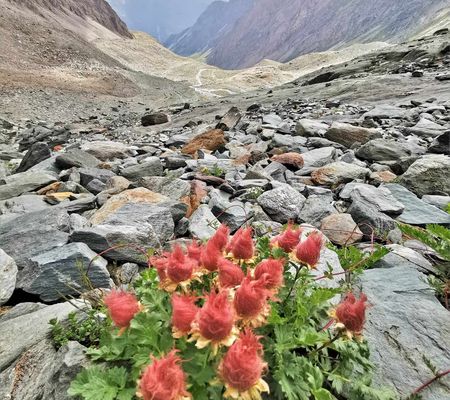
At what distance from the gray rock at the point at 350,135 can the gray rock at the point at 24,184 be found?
6596mm

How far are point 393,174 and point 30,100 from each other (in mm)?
33149

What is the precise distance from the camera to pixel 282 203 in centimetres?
536

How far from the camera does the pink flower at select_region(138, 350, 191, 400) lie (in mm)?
1548

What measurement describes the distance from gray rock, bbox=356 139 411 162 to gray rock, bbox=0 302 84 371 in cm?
656

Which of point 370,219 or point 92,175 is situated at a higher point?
point 370,219

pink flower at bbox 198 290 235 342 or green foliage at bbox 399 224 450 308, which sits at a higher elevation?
pink flower at bbox 198 290 235 342

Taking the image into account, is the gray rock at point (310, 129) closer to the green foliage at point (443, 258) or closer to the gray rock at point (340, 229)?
the gray rock at point (340, 229)

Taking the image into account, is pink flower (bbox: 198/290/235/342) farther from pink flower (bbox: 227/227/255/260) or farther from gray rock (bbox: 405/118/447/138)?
gray rock (bbox: 405/118/447/138)

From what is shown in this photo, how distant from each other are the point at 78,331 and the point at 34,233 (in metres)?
2.40

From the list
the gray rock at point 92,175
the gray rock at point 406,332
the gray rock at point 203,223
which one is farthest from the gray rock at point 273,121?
the gray rock at point 406,332

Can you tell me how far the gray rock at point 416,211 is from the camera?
4875 mm

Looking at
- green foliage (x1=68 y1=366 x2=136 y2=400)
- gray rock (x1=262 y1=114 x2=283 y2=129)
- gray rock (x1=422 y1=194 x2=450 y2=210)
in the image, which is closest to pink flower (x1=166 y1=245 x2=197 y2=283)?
green foliage (x1=68 y1=366 x2=136 y2=400)

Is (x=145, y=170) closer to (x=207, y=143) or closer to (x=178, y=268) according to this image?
(x=207, y=143)

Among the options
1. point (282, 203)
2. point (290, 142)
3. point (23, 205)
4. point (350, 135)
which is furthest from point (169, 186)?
point (350, 135)
